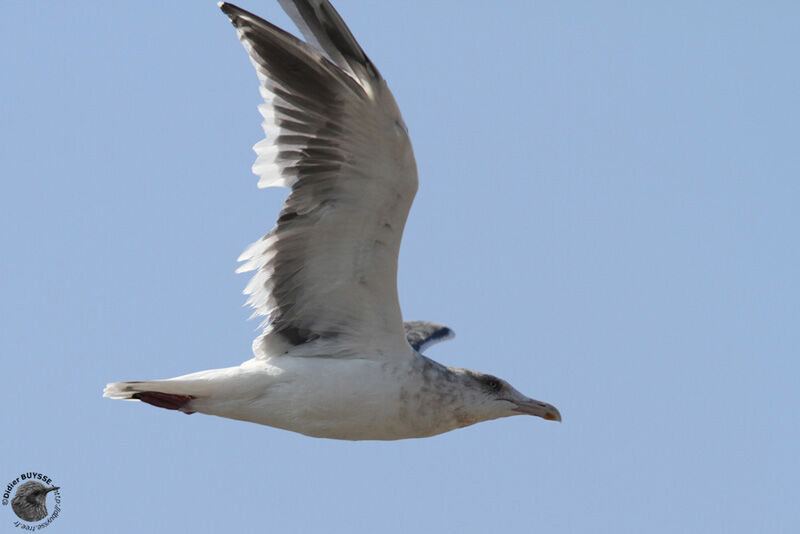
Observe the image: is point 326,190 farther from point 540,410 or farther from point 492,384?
point 540,410

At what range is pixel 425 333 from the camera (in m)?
13.4

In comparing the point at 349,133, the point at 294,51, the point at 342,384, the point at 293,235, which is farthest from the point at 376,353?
the point at 294,51

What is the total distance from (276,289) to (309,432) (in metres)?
1.19

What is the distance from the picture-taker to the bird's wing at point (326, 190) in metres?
9.20

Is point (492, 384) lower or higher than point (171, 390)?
higher

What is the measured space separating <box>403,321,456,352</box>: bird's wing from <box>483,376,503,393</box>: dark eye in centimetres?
222

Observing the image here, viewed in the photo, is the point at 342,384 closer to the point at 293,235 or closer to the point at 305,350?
the point at 305,350

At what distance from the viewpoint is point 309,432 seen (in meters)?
10.2

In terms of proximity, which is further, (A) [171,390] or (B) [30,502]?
(B) [30,502]

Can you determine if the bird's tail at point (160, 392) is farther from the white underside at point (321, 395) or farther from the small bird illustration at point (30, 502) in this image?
the small bird illustration at point (30, 502)

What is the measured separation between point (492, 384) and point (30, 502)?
4140 mm

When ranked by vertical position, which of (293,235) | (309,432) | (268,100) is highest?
(268,100)

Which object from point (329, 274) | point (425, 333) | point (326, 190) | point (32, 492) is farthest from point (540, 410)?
point (32, 492)

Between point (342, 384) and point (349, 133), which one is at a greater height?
point (349, 133)
